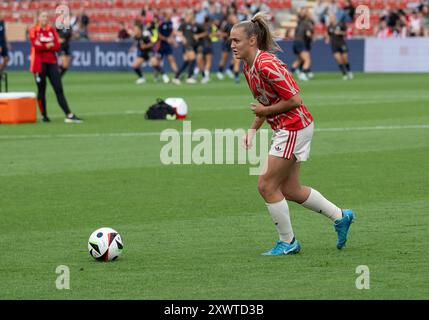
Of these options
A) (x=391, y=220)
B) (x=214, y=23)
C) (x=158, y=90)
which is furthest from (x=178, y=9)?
(x=391, y=220)

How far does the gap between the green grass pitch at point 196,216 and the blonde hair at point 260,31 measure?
5.78 ft

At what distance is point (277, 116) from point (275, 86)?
31 cm

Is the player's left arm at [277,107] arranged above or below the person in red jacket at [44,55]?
above

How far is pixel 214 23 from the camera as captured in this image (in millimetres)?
42469

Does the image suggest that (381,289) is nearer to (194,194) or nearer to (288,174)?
(288,174)

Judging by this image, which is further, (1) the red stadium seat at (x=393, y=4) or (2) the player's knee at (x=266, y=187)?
(1) the red stadium seat at (x=393, y=4)

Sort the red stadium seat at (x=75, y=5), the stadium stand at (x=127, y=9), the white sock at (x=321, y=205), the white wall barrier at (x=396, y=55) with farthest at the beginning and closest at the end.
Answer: the red stadium seat at (x=75, y=5) → the stadium stand at (x=127, y=9) → the white wall barrier at (x=396, y=55) → the white sock at (x=321, y=205)

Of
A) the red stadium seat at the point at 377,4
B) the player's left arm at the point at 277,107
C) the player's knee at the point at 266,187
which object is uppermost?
the player's left arm at the point at 277,107

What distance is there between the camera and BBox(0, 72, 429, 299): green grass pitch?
26.6 feet

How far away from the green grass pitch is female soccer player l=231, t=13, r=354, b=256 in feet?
1.53

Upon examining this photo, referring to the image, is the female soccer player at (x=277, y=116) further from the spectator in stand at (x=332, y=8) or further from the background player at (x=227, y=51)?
the spectator in stand at (x=332, y=8)

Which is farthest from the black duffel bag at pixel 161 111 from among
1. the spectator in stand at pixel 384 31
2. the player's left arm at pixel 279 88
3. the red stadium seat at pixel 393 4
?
the red stadium seat at pixel 393 4

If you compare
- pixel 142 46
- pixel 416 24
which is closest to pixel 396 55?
pixel 416 24

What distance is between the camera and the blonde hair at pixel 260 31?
354 inches
